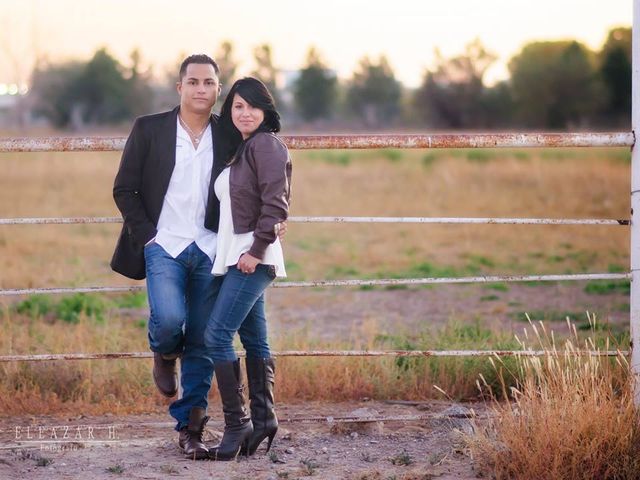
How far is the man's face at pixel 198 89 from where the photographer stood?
4.82 metres

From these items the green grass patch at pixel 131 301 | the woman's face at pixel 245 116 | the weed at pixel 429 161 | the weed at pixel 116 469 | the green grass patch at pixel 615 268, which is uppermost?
the woman's face at pixel 245 116

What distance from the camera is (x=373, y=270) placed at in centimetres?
1367

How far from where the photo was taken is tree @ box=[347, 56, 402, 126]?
321 ft

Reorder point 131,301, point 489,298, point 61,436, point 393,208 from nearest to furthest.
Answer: point 61,436 → point 131,301 → point 489,298 → point 393,208

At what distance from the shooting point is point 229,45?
8269cm

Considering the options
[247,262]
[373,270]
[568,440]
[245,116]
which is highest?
[245,116]

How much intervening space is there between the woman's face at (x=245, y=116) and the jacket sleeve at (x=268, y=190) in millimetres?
142

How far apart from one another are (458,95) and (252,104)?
83.8 metres

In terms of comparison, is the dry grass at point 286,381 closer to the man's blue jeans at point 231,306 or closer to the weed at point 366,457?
the weed at point 366,457

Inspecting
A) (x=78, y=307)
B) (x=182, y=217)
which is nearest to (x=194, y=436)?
(x=182, y=217)

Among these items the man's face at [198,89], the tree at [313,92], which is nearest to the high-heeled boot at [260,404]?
the man's face at [198,89]

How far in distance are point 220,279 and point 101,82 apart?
258 ft

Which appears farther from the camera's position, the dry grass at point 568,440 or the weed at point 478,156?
the weed at point 478,156

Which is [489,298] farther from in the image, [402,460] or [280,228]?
[280,228]
